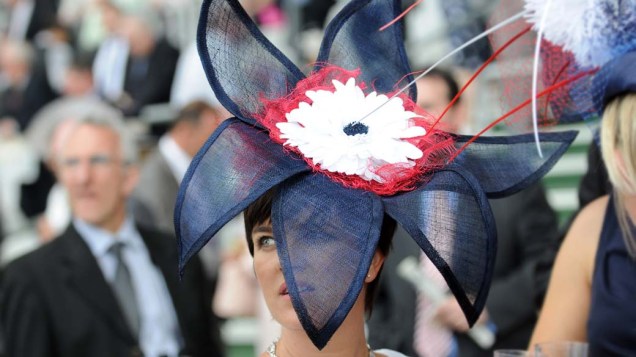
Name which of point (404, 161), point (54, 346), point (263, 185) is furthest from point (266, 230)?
point (54, 346)

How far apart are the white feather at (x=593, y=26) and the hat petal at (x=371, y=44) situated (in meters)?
0.34

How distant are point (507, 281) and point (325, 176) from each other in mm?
2047

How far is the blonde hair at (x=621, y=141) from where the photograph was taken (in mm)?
2037

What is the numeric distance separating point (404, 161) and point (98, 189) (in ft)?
8.12

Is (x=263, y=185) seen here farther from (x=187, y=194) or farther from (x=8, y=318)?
(x=8, y=318)

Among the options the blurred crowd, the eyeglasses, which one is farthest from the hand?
the eyeglasses

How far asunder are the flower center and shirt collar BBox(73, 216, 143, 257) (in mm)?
2302

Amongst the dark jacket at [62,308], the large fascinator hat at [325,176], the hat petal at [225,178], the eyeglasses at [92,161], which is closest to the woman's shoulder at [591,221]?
the large fascinator hat at [325,176]

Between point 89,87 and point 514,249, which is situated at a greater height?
point 514,249

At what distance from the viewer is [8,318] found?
3.57 m

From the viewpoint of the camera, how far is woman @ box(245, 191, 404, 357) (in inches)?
71.4

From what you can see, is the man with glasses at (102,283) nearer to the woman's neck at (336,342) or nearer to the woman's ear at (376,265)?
Answer: the woman's neck at (336,342)

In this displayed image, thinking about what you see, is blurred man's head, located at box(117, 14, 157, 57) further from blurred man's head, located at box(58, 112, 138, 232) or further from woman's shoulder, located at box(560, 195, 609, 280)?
woman's shoulder, located at box(560, 195, 609, 280)

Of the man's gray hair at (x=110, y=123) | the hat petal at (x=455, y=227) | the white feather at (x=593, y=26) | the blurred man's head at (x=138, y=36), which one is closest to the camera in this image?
the hat petal at (x=455, y=227)
